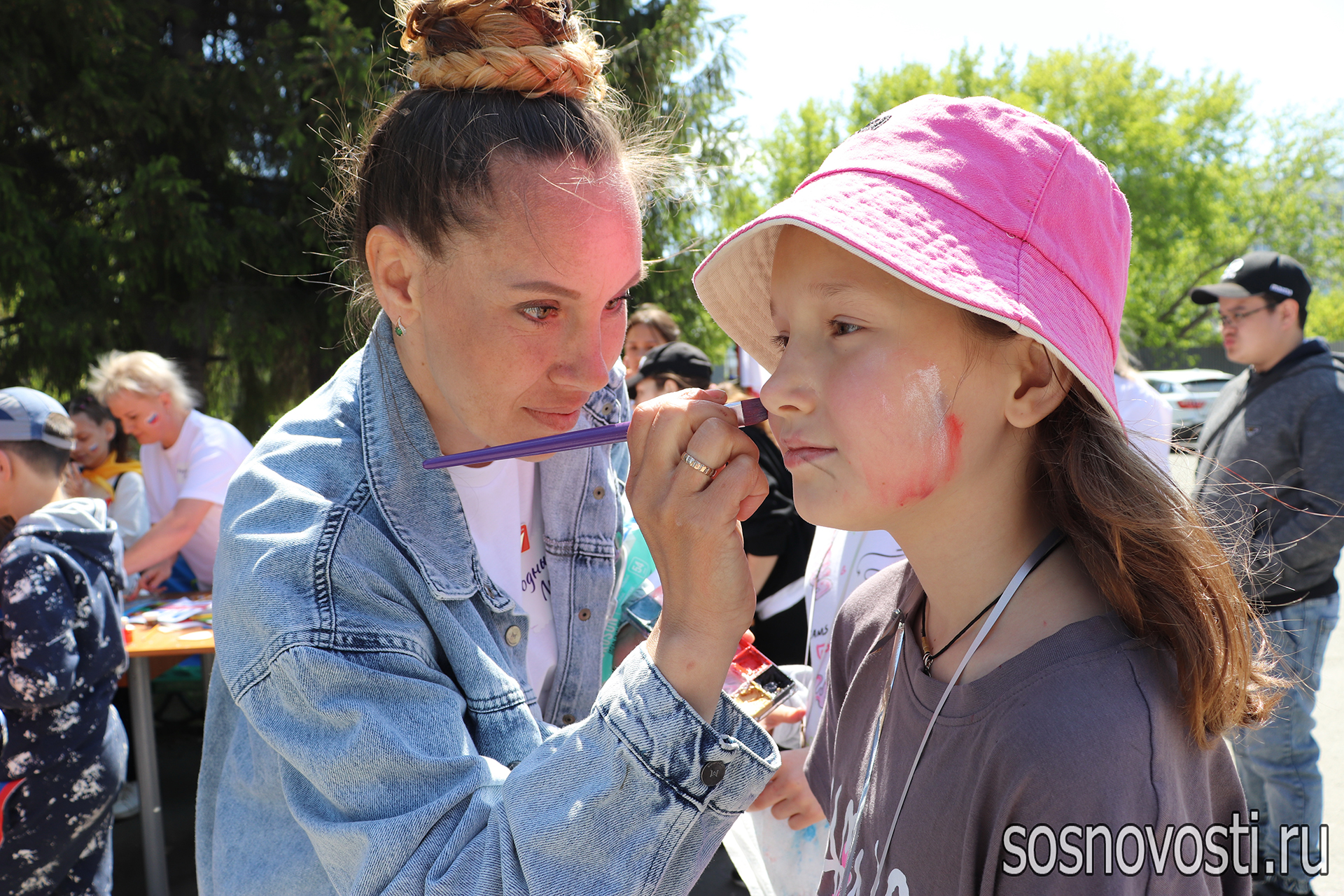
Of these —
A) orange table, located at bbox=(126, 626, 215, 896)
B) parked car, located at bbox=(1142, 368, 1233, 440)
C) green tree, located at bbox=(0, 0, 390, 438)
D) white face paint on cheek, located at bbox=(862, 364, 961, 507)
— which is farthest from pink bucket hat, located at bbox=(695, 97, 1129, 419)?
parked car, located at bbox=(1142, 368, 1233, 440)

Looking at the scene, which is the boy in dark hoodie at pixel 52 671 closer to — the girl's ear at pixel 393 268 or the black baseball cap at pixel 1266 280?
the girl's ear at pixel 393 268

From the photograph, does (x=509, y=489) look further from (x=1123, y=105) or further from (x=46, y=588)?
(x=1123, y=105)

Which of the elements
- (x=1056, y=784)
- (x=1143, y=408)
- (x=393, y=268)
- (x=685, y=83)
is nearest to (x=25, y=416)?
(x=393, y=268)

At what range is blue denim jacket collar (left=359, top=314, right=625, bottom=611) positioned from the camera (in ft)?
4.15

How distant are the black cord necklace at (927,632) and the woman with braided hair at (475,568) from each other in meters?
0.25

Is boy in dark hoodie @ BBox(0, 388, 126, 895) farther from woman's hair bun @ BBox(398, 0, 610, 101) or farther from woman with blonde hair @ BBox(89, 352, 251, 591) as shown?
woman's hair bun @ BBox(398, 0, 610, 101)

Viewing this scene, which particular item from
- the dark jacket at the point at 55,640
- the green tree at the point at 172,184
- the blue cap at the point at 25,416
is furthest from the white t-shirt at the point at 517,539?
Result: the green tree at the point at 172,184

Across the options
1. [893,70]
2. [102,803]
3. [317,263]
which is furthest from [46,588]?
[893,70]

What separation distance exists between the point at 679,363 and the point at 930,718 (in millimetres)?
3305

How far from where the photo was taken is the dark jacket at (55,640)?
9.14 ft

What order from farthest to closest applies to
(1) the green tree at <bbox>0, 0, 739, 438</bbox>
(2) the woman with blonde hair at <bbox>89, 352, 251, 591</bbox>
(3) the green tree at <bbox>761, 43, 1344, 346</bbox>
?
1. (3) the green tree at <bbox>761, 43, 1344, 346</bbox>
2. (1) the green tree at <bbox>0, 0, 739, 438</bbox>
3. (2) the woman with blonde hair at <bbox>89, 352, 251, 591</bbox>

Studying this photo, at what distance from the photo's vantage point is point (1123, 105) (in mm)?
24438

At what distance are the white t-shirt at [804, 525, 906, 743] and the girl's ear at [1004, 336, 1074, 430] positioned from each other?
1.02 meters

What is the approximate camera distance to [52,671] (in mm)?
2799
